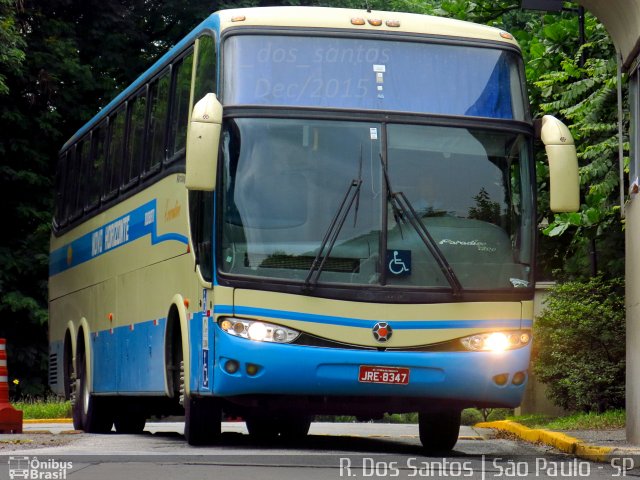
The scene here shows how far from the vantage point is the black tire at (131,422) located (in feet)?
68.2

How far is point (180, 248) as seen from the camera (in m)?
14.5

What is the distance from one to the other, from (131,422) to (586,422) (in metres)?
6.22

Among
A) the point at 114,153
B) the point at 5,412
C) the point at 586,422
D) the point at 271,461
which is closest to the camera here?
the point at 271,461

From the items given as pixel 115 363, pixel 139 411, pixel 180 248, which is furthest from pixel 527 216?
pixel 139 411

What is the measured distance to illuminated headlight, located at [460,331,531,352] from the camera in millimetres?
13062

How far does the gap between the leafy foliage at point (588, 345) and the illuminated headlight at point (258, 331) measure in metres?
8.92

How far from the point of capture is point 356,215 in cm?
1298

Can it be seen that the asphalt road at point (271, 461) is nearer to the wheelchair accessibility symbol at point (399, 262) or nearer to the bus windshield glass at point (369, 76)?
the wheelchair accessibility symbol at point (399, 262)

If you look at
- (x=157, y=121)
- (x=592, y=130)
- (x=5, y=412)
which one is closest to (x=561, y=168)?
(x=157, y=121)

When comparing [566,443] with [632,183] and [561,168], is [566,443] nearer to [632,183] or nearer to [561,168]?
[632,183]

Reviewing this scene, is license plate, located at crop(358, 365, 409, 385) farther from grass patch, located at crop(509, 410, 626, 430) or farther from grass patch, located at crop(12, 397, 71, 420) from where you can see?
grass patch, located at crop(12, 397, 71, 420)

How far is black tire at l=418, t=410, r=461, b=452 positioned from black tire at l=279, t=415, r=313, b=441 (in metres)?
2.81

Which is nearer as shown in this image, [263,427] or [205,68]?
[205,68]

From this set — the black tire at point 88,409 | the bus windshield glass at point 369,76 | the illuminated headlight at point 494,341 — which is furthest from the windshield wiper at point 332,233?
the black tire at point 88,409
